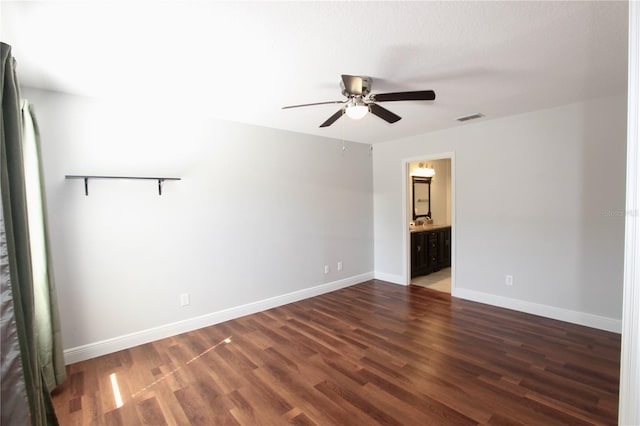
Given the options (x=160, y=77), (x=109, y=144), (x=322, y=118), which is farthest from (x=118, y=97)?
(x=322, y=118)

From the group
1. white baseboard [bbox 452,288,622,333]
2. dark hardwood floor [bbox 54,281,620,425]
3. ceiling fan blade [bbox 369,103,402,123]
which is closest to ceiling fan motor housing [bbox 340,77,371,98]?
ceiling fan blade [bbox 369,103,402,123]

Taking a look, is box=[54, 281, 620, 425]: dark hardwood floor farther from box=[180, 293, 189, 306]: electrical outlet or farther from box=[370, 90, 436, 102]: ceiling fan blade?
box=[370, 90, 436, 102]: ceiling fan blade

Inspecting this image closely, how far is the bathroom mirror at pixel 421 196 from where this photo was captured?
603 cm

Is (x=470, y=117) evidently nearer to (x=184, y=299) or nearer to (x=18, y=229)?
(x=184, y=299)

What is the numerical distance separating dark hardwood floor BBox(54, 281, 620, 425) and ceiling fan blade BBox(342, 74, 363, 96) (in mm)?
2212

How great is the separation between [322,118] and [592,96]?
2.74 meters

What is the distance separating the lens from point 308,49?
6.47ft

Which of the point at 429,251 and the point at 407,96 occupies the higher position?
the point at 407,96

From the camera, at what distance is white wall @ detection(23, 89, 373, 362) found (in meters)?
2.66

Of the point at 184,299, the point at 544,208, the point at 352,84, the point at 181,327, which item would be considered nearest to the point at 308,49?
the point at 352,84

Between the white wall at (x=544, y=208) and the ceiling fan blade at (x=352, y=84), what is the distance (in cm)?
256

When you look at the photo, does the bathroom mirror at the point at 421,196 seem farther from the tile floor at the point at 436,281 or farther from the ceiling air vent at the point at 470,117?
the ceiling air vent at the point at 470,117

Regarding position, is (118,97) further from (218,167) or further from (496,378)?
(496,378)

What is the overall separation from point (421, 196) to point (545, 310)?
3104mm
